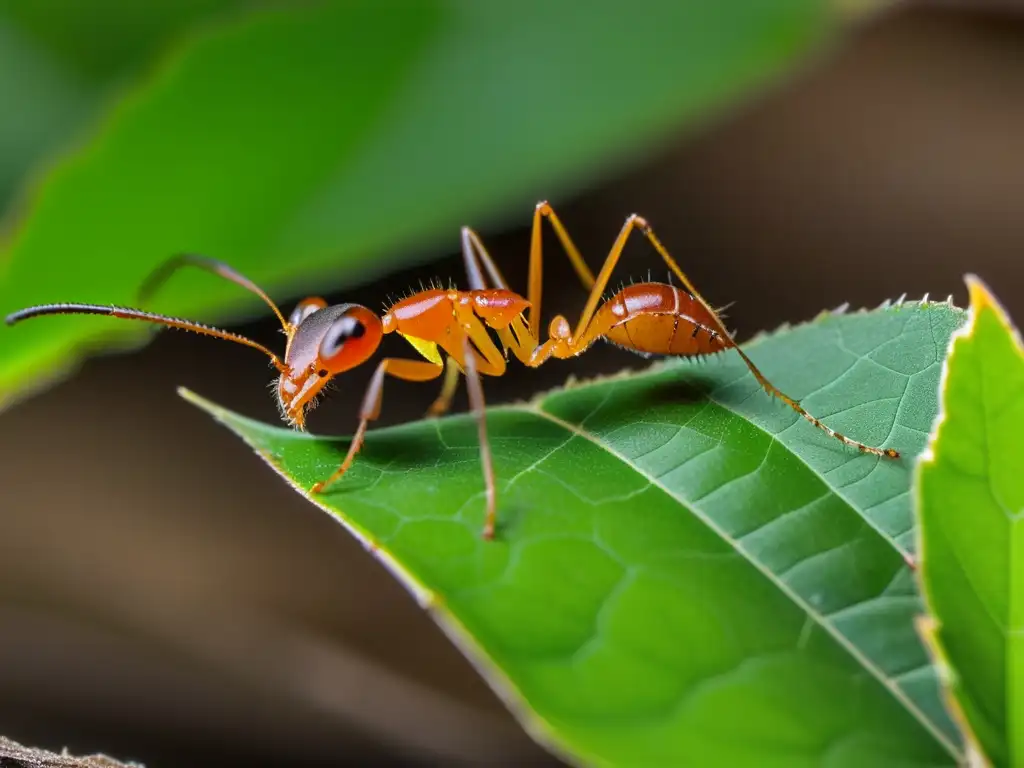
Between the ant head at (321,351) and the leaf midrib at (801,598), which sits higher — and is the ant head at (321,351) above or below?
above

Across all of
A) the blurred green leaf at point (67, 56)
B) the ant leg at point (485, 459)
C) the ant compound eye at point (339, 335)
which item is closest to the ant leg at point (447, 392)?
the ant compound eye at point (339, 335)

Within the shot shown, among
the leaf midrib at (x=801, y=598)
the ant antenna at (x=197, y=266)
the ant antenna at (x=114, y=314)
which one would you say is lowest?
the leaf midrib at (x=801, y=598)

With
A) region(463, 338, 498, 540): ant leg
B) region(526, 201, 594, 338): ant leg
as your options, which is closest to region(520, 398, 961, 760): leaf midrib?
region(463, 338, 498, 540): ant leg

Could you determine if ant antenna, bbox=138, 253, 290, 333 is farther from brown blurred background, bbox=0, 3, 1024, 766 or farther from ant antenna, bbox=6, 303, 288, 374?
brown blurred background, bbox=0, 3, 1024, 766

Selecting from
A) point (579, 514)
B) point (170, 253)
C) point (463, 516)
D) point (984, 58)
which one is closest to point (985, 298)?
point (579, 514)

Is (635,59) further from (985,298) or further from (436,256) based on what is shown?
(985,298)

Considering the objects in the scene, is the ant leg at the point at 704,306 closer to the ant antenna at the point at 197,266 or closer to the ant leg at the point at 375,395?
the ant leg at the point at 375,395

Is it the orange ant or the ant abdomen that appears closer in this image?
the orange ant

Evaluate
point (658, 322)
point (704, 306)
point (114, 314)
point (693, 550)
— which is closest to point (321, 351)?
point (114, 314)

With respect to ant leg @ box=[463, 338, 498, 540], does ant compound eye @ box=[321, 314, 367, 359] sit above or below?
above

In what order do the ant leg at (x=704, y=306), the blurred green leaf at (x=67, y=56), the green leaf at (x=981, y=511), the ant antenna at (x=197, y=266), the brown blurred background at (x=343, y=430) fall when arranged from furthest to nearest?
the blurred green leaf at (x=67, y=56), the brown blurred background at (x=343, y=430), the ant antenna at (x=197, y=266), the ant leg at (x=704, y=306), the green leaf at (x=981, y=511)
